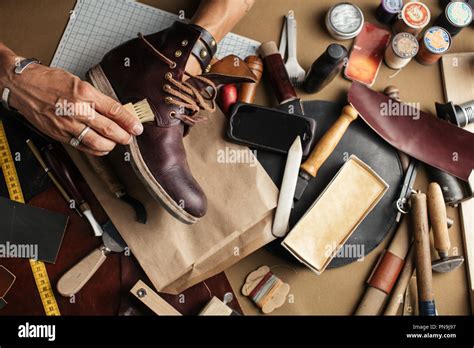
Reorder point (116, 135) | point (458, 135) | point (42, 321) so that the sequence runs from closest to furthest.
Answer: point (116, 135)
point (42, 321)
point (458, 135)

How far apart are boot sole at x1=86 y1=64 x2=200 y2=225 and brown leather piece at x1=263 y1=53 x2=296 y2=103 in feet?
1.10

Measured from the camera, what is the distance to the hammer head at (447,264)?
0.99 metres

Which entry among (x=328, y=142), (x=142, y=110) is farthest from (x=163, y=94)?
(x=328, y=142)

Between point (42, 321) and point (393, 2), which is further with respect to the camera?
point (393, 2)

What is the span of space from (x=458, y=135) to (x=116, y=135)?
0.72 metres

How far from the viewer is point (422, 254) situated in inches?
37.9

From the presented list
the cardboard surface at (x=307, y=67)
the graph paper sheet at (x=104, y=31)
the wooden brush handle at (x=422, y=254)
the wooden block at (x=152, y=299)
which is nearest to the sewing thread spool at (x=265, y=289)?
the cardboard surface at (x=307, y=67)

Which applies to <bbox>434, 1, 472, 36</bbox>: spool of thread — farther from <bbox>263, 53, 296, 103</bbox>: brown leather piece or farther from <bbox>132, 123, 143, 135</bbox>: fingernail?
<bbox>132, 123, 143, 135</bbox>: fingernail

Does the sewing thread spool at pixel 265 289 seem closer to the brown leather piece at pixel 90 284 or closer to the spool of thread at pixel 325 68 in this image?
the brown leather piece at pixel 90 284

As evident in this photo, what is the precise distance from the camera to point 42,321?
937mm

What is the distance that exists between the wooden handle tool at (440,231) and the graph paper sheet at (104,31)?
51 cm

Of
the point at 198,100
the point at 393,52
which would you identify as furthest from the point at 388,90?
the point at 198,100

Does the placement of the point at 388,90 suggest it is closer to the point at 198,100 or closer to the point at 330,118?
the point at 330,118

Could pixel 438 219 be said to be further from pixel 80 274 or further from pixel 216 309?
pixel 80 274
